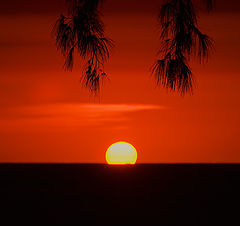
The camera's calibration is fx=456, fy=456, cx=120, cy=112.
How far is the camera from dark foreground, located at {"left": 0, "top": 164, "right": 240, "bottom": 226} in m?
3.75

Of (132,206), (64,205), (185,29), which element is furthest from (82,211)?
(185,29)

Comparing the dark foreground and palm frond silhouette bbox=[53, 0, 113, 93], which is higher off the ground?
palm frond silhouette bbox=[53, 0, 113, 93]

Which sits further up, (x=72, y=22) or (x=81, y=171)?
(x=72, y=22)

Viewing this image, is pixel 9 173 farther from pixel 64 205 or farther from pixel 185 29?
pixel 185 29

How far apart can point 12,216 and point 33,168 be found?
0.44 m

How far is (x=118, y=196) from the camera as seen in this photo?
12.5ft

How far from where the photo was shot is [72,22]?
3475mm

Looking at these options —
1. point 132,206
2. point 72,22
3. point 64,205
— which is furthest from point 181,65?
point 64,205

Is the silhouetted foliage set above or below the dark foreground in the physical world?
above

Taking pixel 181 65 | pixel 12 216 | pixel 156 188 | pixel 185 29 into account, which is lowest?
pixel 12 216

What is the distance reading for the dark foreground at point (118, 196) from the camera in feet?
12.3

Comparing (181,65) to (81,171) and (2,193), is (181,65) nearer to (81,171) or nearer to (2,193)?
(81,171)

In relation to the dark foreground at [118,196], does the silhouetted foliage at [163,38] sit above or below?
above

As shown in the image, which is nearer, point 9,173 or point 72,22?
point 72,22
